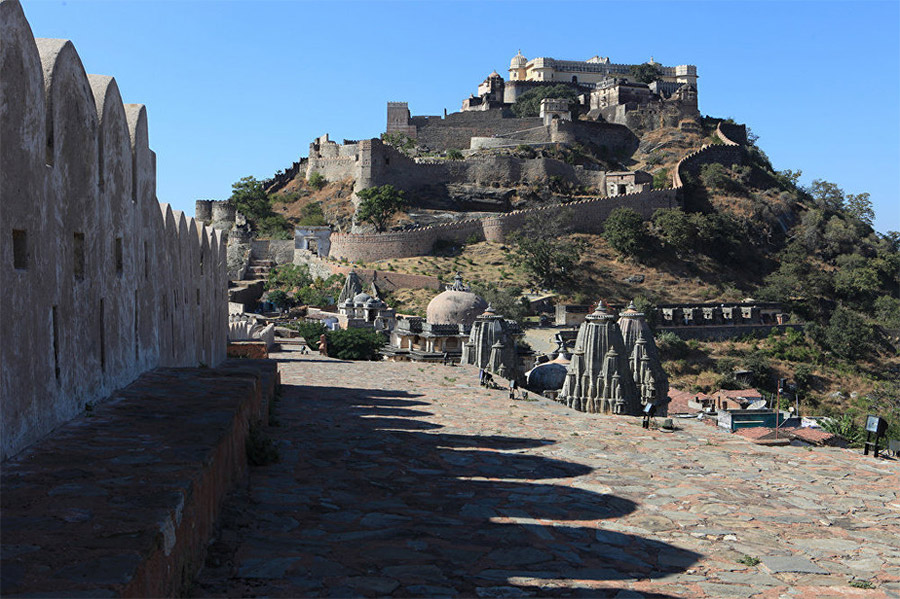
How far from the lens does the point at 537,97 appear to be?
76.8m

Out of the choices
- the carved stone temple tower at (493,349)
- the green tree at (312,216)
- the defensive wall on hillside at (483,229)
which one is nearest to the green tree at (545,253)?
the defensive wall on hillside at (483,229)

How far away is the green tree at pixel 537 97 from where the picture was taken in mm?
73438

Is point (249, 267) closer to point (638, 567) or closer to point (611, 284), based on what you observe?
point (611, 284)

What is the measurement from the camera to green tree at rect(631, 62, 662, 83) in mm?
83750

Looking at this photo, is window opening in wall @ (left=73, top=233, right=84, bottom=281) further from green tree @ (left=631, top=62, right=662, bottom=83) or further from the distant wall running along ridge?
green tree @ (left=631, top=62, right=662, bottom=83)

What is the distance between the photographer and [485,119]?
7031 cm

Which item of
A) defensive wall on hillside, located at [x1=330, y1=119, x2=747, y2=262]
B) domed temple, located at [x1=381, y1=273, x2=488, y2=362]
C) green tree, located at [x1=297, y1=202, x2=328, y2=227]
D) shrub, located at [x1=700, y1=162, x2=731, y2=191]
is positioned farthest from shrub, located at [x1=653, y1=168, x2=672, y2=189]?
domed temple, located at [x1=381, y1=273, x2=488, y2=362]

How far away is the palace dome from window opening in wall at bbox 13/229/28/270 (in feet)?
78.4

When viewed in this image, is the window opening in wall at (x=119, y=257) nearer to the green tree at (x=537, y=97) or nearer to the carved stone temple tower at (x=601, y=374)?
the carved stone temple tower at (x=601, y=374)

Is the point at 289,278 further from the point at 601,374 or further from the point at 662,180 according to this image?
the point at 601,374

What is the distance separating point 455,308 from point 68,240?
921 inches

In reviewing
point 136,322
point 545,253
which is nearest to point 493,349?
point 136,322

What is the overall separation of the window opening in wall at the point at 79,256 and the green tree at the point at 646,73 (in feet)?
267

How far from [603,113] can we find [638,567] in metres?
72.4
